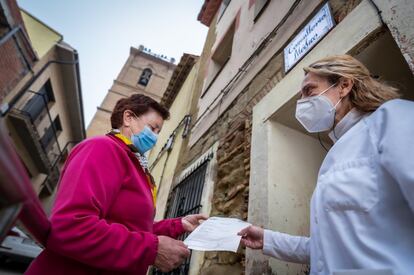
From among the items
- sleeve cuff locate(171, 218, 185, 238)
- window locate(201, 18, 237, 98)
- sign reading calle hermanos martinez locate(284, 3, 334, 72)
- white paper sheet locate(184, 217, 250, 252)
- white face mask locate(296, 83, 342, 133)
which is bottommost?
white paper sheet locate(184, 217, 250, 252)

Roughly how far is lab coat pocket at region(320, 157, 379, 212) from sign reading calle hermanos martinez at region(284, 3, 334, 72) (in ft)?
4.51

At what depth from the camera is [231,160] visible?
2758 mm

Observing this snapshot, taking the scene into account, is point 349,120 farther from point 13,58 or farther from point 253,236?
point 13,58

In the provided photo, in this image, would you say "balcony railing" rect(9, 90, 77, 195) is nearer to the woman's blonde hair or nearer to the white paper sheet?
the white paper sheet

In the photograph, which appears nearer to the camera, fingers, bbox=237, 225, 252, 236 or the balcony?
fingers, bbox=237, 225, 252, 236

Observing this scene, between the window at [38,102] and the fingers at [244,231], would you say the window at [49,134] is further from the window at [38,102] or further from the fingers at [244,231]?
the fingers at [244,231]

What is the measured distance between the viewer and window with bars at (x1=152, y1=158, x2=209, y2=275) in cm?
303

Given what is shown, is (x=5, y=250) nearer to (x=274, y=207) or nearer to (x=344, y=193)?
(x=274, y=207)

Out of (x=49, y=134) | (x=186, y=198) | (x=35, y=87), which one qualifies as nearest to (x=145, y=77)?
(x=49, y=134)

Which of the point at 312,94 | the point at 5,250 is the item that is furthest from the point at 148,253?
the point at 5,250

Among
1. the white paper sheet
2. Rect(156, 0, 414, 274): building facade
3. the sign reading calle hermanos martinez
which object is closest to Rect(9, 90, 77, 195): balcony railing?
Rect(156, 0, 414, 274): building facade

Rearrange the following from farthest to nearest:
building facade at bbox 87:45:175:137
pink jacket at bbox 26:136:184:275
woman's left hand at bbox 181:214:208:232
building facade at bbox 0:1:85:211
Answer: building facade at bbox 87:45:175:137 → building facade at bbox 0:1:85:211 → woman's left hand at bbox 181:214:208:232 → pink jacket at bbox 26:136:184:275

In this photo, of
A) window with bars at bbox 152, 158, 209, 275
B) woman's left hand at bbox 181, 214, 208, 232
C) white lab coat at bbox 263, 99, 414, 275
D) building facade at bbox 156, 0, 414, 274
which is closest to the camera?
white lab coat at bbox 263, 99, 414, 275

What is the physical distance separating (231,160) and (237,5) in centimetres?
397
